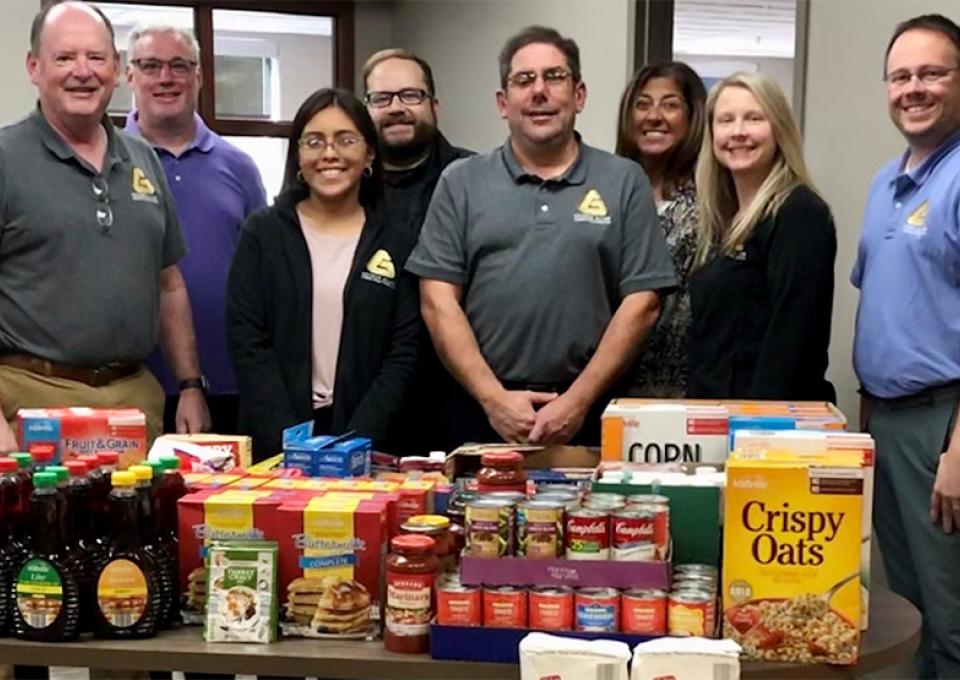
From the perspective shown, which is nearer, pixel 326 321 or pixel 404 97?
pixel 326 321

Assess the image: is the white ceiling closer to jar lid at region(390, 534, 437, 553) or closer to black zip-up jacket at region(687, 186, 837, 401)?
black zip-up jacket at region(687, 186, 837, 401)

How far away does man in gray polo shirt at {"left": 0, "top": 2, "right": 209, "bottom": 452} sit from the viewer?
9.05ft

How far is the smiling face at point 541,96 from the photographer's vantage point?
285 cm

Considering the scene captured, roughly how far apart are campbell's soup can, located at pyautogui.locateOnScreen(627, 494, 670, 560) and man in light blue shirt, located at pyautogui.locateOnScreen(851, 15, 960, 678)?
113cm

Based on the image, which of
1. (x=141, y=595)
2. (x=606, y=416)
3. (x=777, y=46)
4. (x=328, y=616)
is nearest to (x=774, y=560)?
(x=606, y=416)

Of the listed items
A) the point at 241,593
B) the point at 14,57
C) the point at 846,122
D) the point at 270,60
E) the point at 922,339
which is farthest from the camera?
the point at 270,60

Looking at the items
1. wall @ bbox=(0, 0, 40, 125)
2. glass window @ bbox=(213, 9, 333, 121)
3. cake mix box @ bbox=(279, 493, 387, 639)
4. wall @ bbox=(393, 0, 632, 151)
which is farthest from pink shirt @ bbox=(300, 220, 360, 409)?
glass window @ bbox=(213, 9, 333, 121)

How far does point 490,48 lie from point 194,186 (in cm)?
283

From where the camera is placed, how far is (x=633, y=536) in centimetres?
165

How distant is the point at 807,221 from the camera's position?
2832mm

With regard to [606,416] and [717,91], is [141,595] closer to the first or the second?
[606,416]

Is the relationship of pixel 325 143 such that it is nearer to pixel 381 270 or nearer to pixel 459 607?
pixel 381 270

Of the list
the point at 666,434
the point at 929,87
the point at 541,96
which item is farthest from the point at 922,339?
the point at 541,96

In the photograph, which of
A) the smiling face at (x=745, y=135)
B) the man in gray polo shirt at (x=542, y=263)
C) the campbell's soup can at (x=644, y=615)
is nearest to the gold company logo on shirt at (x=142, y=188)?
the man in gray polo shirt at (x=542, y=263)
